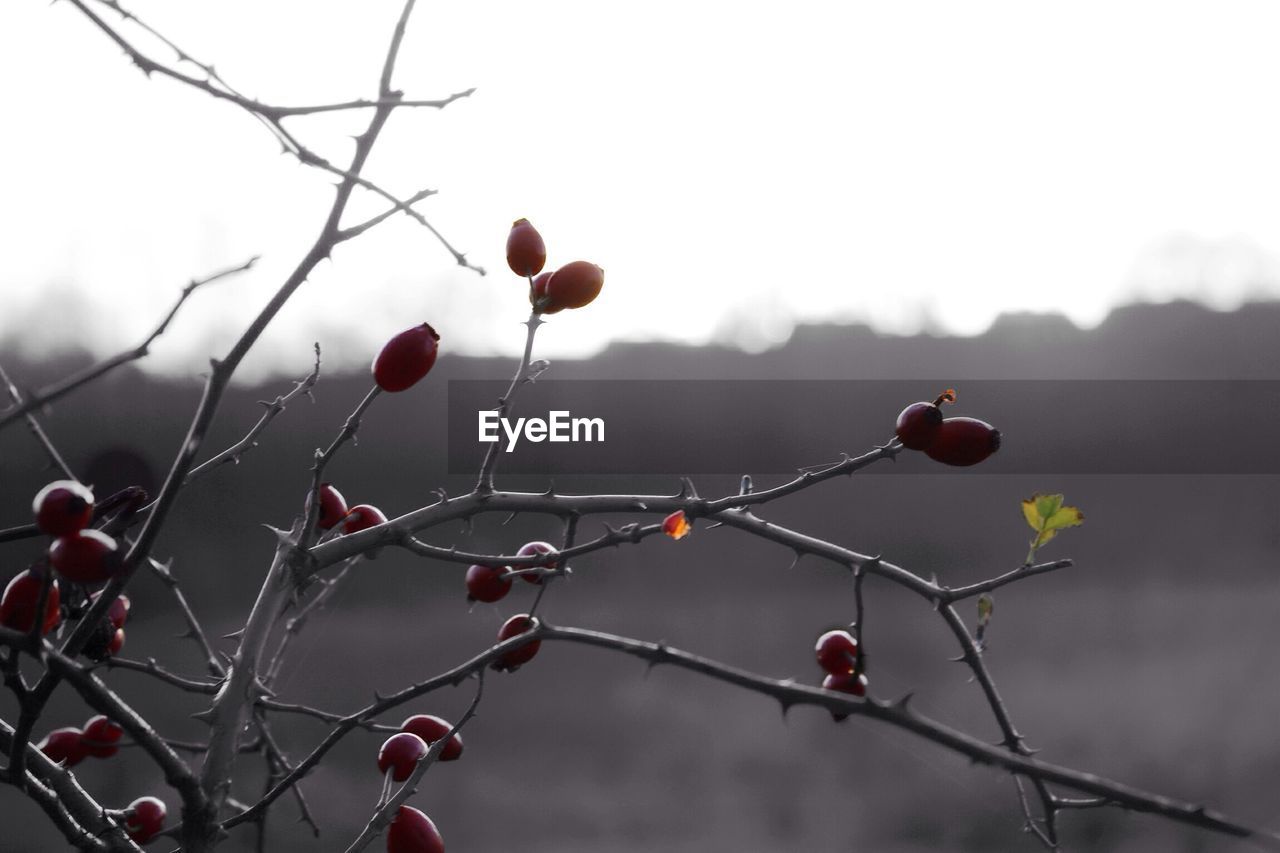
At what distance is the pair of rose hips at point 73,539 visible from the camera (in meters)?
0.37

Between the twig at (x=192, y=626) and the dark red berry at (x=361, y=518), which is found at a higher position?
the dark red berry at (x=361, y=518)

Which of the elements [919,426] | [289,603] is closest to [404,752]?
[289,603]

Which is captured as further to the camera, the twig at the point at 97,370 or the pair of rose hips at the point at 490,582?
the pair of rose hips at the point at 490,582

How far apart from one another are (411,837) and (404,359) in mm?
225

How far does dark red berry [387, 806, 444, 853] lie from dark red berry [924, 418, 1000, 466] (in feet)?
1.02

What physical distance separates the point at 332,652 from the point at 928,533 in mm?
2455

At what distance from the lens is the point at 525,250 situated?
0.57 m

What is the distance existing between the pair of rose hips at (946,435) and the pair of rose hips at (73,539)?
1.20 ft

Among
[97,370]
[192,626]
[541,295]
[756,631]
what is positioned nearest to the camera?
[97,370]

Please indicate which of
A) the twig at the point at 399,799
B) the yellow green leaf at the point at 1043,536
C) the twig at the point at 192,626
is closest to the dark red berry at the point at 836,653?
the yellow green leaf at the point at 1043,536

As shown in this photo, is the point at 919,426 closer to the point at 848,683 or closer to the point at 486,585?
the point at 848,683

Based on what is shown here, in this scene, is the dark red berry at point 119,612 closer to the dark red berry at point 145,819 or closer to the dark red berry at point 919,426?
the dark red berry at point 145,819

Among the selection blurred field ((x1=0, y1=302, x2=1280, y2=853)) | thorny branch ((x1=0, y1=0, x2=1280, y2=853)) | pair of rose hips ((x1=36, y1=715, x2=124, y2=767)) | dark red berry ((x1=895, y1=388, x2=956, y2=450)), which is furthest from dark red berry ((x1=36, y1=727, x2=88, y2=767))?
blurred field ((x1=0, y1=302, x2=1280, y2=853))

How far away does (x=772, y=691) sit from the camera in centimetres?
29
